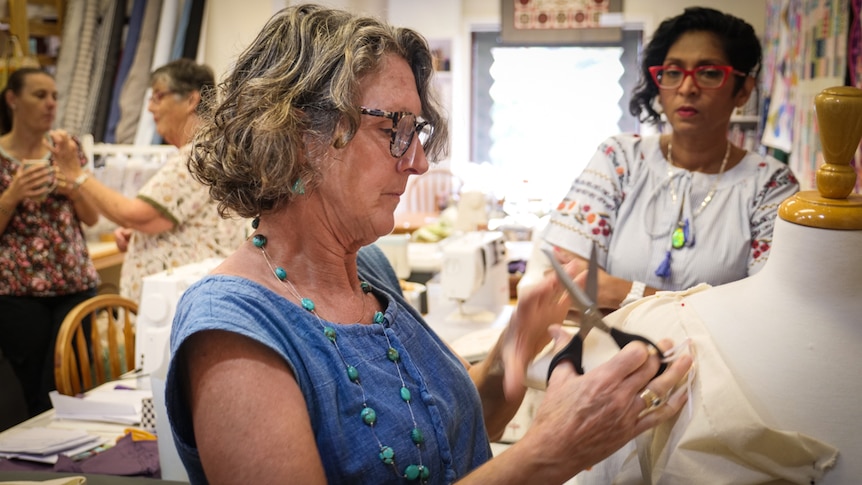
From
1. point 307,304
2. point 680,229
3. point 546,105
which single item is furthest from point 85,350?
point 546,105

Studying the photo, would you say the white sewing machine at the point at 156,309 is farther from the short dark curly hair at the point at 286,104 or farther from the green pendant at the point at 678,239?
the green pendant at the point at 678,239

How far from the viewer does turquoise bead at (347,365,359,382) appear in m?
1.06

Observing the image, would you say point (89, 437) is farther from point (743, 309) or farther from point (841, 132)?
point (841, 132)

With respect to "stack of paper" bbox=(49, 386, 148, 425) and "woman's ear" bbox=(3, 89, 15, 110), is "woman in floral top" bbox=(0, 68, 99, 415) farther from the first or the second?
"stack of paper" bbox=(49, 386, 148, 425)

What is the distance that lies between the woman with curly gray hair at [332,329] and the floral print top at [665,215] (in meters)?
0.80

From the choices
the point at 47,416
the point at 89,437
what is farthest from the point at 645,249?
the point at 47,416

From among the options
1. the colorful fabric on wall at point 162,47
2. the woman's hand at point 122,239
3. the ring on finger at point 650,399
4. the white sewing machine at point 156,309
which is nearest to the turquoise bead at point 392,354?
the ring on finger at point 650,399

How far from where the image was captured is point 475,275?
2461mm

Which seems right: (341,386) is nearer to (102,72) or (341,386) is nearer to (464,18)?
(102,72)

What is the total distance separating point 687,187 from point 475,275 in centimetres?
74

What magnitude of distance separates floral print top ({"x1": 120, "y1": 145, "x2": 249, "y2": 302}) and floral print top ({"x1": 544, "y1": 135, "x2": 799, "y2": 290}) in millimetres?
1453

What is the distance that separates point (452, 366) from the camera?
1.25 metres

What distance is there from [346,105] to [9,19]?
4175 mm

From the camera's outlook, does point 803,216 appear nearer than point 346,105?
Yes
